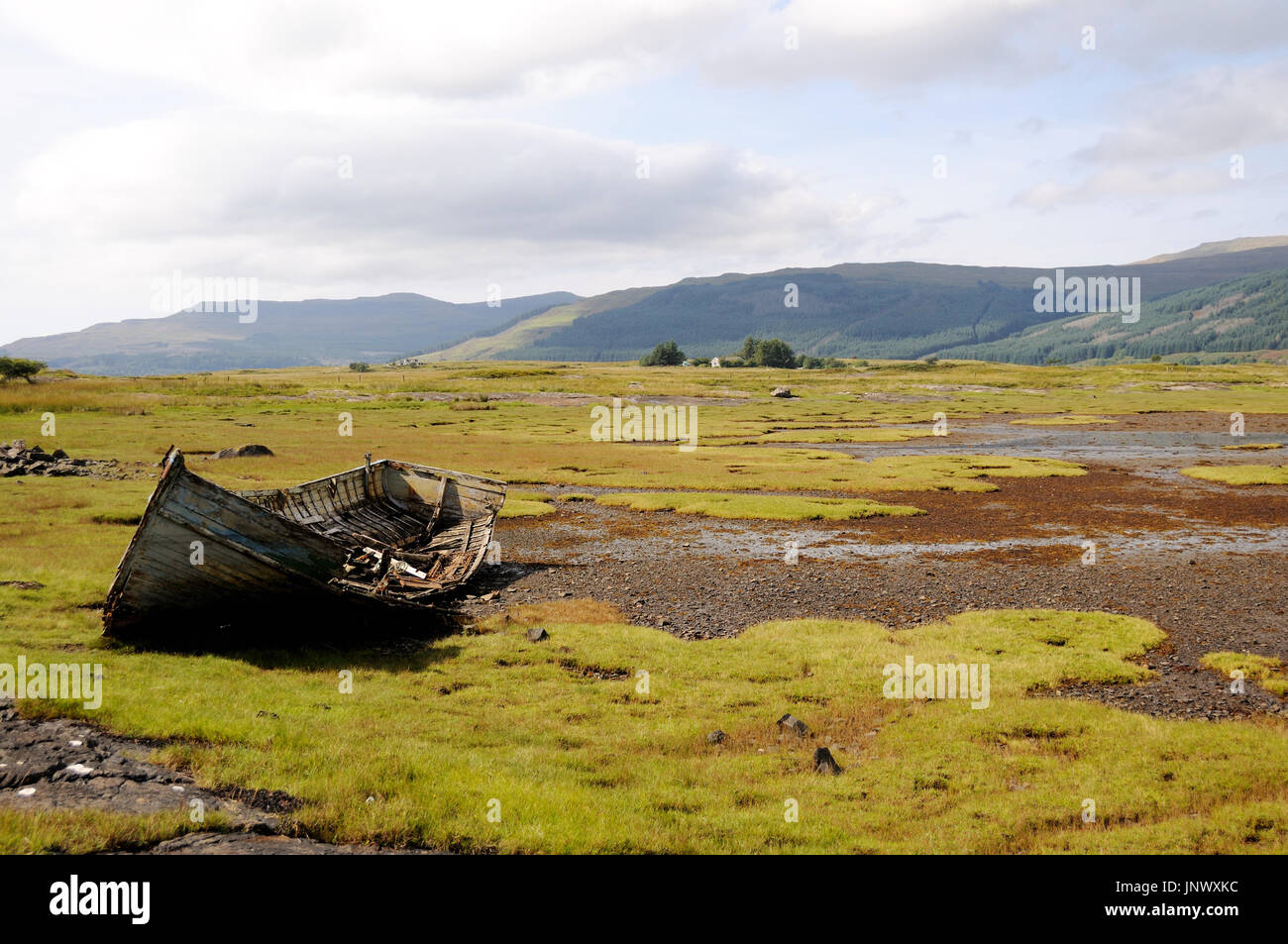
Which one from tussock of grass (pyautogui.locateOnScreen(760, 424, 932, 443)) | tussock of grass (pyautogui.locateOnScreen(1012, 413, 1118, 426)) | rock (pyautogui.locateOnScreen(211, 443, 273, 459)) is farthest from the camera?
tussock of grass (pyautogui.locateOnScreen(1012, 413, 1118, 426))

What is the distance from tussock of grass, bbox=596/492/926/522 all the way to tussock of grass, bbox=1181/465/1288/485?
A: 25.7m

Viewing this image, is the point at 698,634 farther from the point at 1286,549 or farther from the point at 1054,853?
the point at 1286,549

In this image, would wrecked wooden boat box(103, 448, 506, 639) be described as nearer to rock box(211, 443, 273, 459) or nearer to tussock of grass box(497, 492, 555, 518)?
tussock of grass box(497, 492, 555, 518)

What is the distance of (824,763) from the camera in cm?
1437

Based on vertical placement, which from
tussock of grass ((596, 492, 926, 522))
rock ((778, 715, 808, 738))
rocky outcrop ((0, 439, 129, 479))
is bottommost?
rock ((778, 715, 808, 738))

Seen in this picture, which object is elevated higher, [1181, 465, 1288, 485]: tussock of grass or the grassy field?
[1181, 465, 1288, 485]: tussock of grass

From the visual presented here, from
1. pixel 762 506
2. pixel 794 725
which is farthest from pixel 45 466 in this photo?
pixel 794 725

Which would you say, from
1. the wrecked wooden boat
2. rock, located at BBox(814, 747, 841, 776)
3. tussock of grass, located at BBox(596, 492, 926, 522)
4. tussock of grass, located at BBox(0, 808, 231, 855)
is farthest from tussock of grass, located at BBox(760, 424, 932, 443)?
tussock of grass, located at BBox(0, 808, 231, 855)

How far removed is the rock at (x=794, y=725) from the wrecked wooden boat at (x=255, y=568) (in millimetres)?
10352

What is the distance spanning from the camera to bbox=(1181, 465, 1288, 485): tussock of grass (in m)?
52.1

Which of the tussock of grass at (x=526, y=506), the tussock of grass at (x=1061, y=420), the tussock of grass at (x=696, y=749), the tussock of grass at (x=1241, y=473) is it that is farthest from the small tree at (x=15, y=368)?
the tussock of grass at (x=1241, y=473)

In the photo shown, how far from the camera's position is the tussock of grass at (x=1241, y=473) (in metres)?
52.1

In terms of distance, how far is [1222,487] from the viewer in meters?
50.6
